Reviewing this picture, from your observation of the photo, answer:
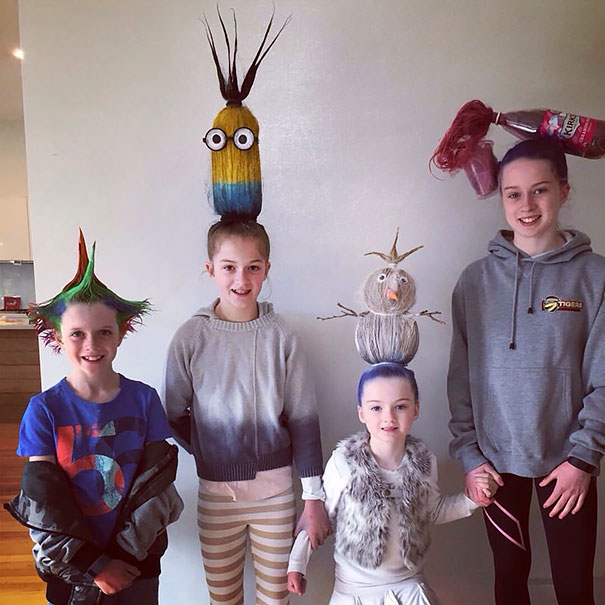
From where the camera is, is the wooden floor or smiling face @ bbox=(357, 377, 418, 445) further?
the wooden floor

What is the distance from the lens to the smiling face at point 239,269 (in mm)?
1189

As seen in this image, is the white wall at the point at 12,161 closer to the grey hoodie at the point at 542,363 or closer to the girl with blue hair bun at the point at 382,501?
the girl with blue hair bun at the point at 382,501

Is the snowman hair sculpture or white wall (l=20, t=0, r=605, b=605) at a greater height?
white wall (l=20, t=0, r=605, b=605)

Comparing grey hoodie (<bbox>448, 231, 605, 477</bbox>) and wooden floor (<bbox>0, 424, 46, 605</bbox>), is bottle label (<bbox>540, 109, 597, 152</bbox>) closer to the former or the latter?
grey hoodie (<bbox>448, 231, 605, 477</bbox>)

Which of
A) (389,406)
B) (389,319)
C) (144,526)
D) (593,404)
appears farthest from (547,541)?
(144,526)

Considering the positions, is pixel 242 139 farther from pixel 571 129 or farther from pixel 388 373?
pixel 571 129

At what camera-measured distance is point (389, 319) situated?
1118 mm

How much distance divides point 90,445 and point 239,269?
0.49 metres

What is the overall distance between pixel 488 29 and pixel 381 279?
0.87 m

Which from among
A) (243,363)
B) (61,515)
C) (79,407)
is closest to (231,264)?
(243,363)

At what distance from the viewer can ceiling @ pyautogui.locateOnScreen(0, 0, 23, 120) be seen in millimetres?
2154

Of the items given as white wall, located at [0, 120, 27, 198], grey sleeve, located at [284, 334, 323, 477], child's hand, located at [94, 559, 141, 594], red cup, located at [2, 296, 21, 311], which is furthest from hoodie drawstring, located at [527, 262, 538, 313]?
red cup, located at [2, 296, 21, 311]

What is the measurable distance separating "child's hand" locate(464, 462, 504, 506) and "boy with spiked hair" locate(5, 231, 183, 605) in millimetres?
680

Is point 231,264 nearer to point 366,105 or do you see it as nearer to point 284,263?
point 284,263
